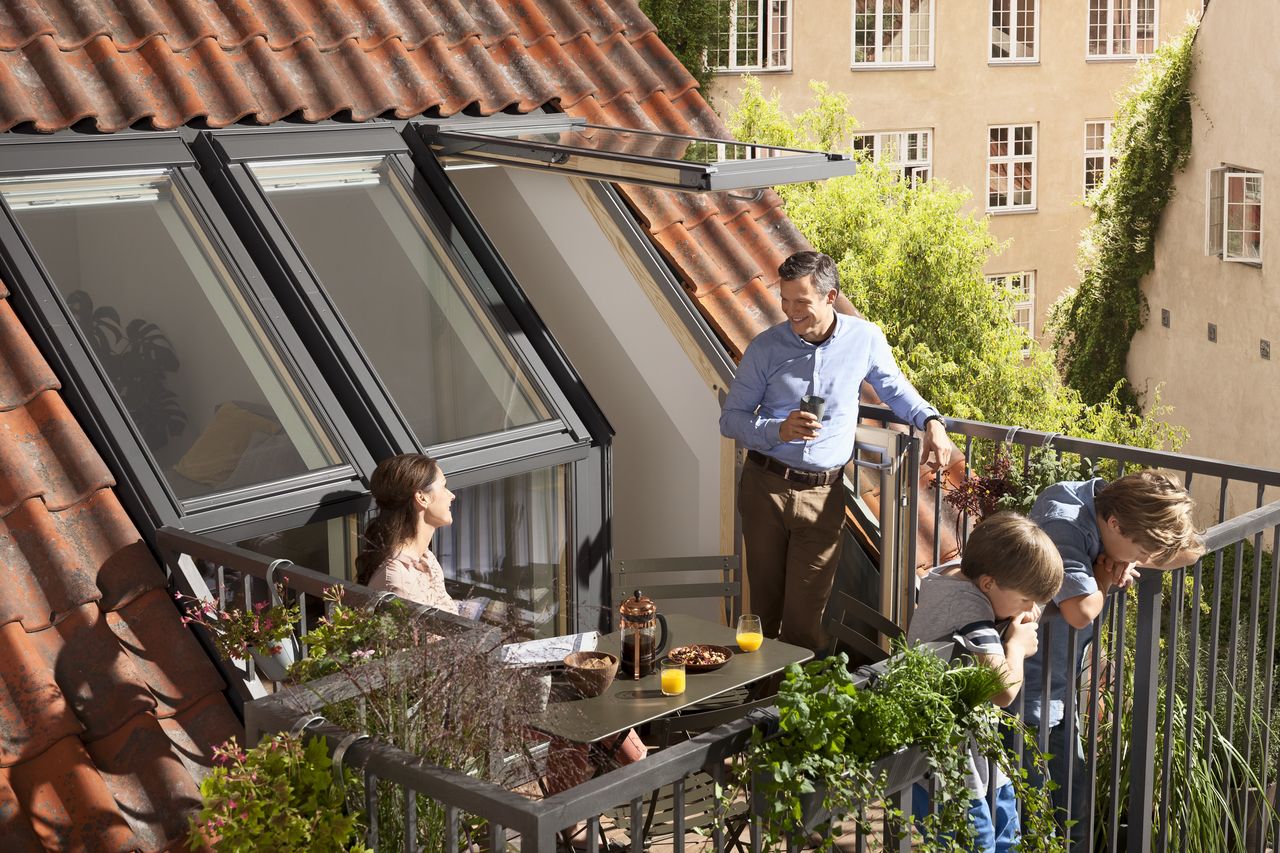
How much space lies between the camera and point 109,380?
4.31 meters

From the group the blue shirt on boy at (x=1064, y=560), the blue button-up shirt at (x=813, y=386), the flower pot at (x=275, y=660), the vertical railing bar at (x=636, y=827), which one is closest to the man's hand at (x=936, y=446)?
the blue button-up shirt at (x=813, y=386)

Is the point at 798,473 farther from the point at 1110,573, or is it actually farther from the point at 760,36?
the point at 760,36

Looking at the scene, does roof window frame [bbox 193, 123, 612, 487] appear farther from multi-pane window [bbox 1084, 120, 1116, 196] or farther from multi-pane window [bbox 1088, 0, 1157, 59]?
multi-pane window [bbox 1088, 0, 1157, 59]

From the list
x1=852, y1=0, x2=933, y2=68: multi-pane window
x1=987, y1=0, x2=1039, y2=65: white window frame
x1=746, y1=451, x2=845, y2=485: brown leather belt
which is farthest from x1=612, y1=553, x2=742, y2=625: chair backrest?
x1=987, y1=0, x2=1039, y2=65: white window frame

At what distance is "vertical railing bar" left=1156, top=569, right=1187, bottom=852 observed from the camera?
4027mm

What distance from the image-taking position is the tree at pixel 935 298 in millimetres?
18938

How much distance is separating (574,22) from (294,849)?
4.82 meters

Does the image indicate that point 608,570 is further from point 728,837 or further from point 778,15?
point 778,15

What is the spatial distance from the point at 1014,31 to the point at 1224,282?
10.6 m

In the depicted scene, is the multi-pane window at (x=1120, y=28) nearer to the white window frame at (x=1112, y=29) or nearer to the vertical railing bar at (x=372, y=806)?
the white window frame at (x=1112, y=29)

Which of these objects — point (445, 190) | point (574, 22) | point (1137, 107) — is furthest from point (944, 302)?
point (445, 190)

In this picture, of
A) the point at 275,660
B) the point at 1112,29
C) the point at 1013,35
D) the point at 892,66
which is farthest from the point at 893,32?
the point at 275,660

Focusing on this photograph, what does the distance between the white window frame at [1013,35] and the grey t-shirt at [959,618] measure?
103ft

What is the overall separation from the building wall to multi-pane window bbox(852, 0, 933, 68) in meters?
8.03
